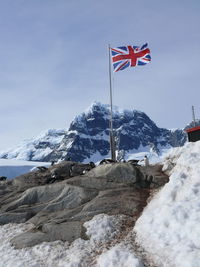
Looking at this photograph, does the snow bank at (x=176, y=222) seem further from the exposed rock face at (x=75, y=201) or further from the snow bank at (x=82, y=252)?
the exposed rock face at (x=75, y=201)

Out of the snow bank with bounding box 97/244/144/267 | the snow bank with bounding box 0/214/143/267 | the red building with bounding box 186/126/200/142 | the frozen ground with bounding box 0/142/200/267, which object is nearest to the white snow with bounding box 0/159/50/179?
the red building with bounding box 186/126/200/142

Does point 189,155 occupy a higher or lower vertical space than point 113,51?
lower

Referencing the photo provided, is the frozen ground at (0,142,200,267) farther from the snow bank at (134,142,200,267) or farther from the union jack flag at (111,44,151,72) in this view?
the union jack flag at (111,44,151,72)

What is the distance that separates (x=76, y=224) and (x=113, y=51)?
2044 centimetres

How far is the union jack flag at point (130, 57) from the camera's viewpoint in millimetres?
31359

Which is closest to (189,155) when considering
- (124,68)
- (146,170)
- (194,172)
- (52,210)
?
(194,172)

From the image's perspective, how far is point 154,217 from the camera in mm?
14555

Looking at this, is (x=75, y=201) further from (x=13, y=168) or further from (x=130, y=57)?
(x=13, y=168)

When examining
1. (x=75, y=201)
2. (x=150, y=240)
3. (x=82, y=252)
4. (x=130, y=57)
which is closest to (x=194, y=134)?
(x=130, y=57)

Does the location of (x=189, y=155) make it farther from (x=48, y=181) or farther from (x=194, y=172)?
(x=48, y=181)

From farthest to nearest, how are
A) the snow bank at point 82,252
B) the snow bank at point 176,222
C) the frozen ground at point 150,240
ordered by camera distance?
1. the snow bank at point 82,252
2. the frozen ground at point 150,240
3. the snow bank at point 176,222

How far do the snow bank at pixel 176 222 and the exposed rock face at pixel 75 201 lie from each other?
6.11ft

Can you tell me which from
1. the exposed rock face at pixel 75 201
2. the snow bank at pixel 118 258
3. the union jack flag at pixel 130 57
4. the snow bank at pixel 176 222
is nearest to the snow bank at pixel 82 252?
the snow bank at pixel 118 258

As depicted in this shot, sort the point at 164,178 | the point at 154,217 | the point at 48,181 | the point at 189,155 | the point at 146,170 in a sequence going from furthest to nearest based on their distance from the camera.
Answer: the point at 48,181 < the point at 146,170 < the point at 164,178 < the point at 189,155 < the point at 154,217
